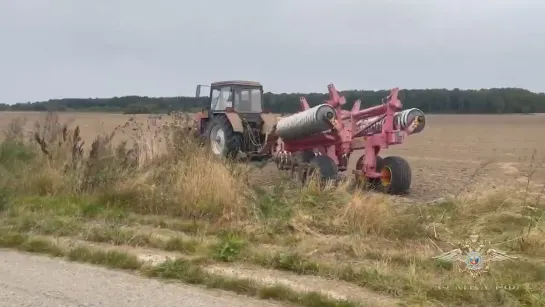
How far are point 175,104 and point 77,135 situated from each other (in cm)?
629

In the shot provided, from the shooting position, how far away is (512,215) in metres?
8.84

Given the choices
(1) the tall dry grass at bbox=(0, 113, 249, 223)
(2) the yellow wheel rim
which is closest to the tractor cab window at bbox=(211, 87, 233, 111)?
(1) the tall dry grass at bbox=(0, 113, 249, 223)

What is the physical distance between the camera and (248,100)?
1678 centimetres

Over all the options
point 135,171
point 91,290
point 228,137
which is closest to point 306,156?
point 228,137

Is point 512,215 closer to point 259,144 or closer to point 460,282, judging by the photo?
point 460,282

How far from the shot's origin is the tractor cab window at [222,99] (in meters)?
16.6

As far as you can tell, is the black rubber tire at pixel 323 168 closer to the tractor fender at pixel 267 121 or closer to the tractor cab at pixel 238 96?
the tractor fender at pixel 267 121

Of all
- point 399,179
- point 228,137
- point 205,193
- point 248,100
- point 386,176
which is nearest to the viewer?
point 205,193

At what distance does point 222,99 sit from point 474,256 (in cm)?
1082

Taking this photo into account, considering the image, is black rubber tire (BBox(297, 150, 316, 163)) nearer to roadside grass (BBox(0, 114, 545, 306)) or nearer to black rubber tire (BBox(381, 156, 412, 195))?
black rubber tire (BBox(381, 156, 412, 195))

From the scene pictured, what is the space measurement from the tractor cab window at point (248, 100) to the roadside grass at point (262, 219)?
4.08 meters

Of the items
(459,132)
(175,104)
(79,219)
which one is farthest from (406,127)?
(459,132)

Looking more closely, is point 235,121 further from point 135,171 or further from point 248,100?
point 135,171

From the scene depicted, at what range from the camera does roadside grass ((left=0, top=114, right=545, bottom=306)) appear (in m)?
6.58
